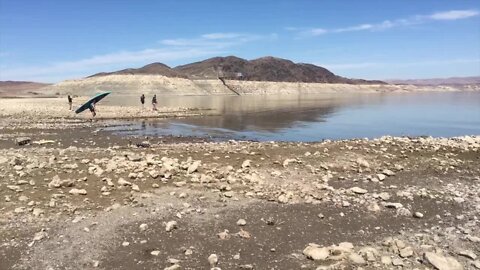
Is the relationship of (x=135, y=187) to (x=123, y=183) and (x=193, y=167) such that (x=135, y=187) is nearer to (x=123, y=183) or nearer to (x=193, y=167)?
(x=123, y=183)

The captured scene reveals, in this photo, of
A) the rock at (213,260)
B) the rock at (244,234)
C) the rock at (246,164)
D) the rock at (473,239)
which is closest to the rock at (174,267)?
the rock at (213,260)

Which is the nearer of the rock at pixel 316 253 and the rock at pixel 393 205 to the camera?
the rock at pixel 316 253

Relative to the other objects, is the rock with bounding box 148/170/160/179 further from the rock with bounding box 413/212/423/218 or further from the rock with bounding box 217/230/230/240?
the rock with bounding box 413/212/423/218

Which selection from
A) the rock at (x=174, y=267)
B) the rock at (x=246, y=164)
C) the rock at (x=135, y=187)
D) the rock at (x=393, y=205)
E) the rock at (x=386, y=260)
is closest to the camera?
the rock at (x=174, y=267)

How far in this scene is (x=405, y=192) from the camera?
44.3 ft

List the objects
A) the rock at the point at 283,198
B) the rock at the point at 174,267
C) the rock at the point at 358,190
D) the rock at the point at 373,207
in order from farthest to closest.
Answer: the rock at the point at 358,190, the rock at the point at 283,198, the rock at the point at 373,207, the rock at the point at 174,267

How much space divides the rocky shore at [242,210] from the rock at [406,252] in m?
0.03

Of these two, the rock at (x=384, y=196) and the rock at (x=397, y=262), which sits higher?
the rock at (x=384, y=196)

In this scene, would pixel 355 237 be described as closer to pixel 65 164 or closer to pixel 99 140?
pixel 65 164

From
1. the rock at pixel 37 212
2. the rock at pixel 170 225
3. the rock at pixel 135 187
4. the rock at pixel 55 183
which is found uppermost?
the rock at pixel 55 183

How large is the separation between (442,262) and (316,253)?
8.27 feet

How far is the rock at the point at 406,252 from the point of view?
361 inches

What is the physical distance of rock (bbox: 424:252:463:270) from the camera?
8.62 m

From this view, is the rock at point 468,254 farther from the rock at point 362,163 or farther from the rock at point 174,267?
the rock at point 362,163
